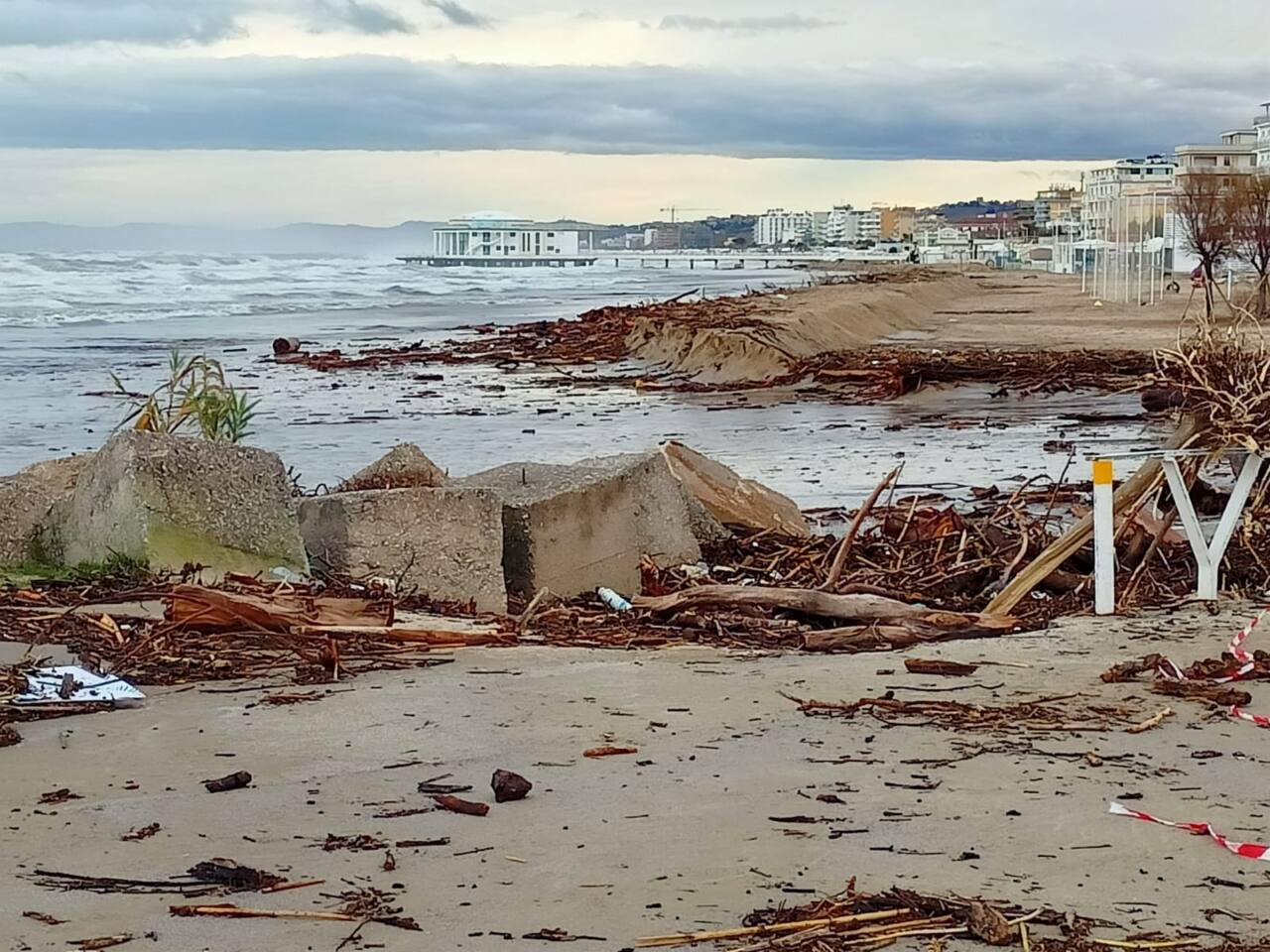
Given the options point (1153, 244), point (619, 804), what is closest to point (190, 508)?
point (619, 804)

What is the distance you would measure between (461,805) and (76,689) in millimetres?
2031

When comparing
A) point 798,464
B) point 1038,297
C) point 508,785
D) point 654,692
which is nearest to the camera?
point 508,785

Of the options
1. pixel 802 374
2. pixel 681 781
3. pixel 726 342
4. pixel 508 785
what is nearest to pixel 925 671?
pixel 681 781

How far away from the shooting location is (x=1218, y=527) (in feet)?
26.7

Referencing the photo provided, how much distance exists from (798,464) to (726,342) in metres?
16.7

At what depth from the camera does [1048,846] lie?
4.32m

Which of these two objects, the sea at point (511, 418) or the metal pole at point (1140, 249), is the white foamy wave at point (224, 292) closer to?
the sea at point (511, 418)

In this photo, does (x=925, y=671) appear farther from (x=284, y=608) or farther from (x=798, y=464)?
(x=798, y=464)

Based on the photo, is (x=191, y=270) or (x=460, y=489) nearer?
(x=460, y=489)

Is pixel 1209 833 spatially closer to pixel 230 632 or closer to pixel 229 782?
pixel 229 782

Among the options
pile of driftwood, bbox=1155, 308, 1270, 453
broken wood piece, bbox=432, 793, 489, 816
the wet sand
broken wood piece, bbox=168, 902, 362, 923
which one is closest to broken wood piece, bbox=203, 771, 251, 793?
the wet sand

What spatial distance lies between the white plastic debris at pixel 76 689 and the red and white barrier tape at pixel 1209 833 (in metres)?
3.46

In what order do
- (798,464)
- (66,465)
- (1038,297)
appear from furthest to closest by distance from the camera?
(1038,297), (798,464), (66,465)

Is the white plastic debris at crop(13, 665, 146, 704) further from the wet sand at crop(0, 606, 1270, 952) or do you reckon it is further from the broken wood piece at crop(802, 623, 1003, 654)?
the broken wood piece at crop(802, 623, 1003, 654)
